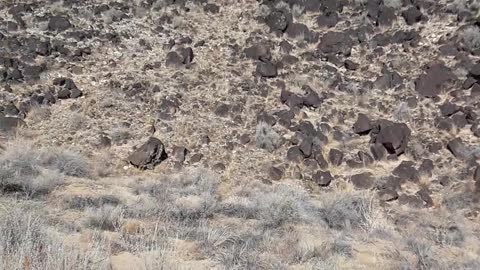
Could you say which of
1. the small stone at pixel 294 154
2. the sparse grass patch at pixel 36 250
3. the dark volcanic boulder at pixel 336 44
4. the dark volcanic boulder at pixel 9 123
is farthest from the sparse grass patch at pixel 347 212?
the dark volcanic boulder at pixel 9 123

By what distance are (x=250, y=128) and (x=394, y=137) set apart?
3884 millimetres

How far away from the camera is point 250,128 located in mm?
15805

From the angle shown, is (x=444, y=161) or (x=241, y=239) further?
(x=444, y=161)

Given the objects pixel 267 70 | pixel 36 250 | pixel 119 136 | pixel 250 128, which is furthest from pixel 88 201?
pixel 267 70

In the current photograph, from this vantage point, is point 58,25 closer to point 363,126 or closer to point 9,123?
point 9,123

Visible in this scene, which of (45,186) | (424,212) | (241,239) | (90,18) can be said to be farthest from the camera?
(90,18)

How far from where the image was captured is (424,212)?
41.9ft

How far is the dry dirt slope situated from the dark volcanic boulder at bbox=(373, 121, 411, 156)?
50 millimetres

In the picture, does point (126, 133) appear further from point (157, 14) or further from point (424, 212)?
point (424, 212)

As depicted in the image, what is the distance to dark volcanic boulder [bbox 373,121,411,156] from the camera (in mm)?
14609

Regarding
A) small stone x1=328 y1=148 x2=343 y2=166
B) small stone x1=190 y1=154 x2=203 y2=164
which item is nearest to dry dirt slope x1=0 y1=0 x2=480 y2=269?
small stone x1=190 y1=154 x2=203 y2=164

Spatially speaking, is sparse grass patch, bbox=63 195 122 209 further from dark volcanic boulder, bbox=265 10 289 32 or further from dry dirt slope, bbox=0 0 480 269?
dark volcanic boulder, bbox=265 10 289 32

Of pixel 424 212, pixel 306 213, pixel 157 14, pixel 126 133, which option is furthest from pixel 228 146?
pixel 157 14

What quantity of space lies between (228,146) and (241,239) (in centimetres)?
688
